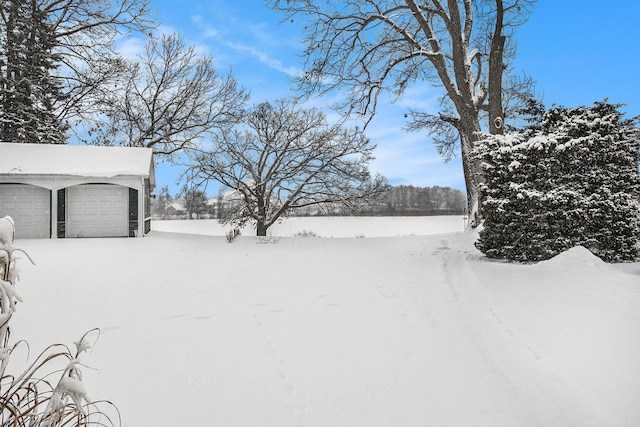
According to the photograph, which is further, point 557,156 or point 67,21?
point 67,21

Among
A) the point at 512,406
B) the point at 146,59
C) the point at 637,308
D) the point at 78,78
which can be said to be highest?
the point at 146,59

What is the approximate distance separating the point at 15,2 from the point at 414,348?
23.2 m

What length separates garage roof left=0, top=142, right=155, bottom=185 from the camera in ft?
46.3

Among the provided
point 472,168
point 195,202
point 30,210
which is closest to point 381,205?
point 472,168

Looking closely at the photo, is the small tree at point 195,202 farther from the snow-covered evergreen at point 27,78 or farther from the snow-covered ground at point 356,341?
the snow-covered ground at point 356,341

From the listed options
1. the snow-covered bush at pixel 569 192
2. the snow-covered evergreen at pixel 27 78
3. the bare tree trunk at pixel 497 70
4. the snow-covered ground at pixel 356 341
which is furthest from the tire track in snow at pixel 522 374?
the snow-covered evergreen at pixel 27 78

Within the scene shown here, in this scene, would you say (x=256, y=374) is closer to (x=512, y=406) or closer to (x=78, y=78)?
(x=512, y=406)

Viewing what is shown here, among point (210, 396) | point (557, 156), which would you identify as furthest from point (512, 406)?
point (557, 156)

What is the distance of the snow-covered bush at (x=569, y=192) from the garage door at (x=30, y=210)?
14.0m

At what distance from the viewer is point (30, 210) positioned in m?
14.4

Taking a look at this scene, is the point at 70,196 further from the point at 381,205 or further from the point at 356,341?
the point at 356,341

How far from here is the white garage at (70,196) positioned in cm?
1415

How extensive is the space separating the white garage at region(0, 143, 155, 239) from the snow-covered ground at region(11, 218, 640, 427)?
7253mm

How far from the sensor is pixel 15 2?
1875 cm
